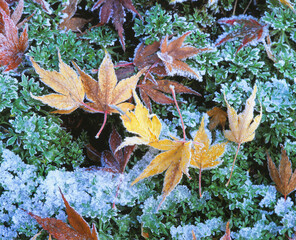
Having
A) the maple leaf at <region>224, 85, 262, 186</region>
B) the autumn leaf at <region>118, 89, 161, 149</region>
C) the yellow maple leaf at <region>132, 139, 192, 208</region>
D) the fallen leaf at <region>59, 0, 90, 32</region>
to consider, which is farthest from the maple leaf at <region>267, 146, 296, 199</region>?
the fallen leaf at <region>59, 0, 90, 32</region>

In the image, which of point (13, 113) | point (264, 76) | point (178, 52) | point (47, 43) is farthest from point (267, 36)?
point (13, 113)

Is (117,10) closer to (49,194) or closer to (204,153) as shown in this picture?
(204,153)

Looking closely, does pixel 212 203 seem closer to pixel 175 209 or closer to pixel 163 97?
pixel 175 209

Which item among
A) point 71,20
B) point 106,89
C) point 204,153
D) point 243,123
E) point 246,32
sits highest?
point 71,20

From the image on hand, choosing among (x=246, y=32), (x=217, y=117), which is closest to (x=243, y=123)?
(x=217, y=117)

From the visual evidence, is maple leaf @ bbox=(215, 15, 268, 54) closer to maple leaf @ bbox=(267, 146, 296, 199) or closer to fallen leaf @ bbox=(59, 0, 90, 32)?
maple leaf @ bbox=(267, 146, 296, 199)

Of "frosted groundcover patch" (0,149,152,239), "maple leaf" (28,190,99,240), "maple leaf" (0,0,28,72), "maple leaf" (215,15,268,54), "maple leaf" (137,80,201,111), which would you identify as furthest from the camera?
"maple leaf" (215,15,268,54)
